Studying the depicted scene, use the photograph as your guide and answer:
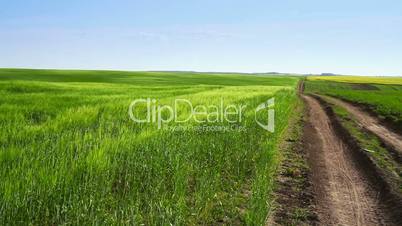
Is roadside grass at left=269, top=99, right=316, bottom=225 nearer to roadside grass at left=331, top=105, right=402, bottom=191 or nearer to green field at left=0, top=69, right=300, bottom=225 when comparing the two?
green field at left=0, top=69, right=300, bottom=225

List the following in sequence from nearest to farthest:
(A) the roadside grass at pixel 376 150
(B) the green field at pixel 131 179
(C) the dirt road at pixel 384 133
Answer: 1. (B) the green field at pixel 131 179
2. (A) the roadside grass at pixel 376 150
3. (C) the dirt road at pixel 384 133

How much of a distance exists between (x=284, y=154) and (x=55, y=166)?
6822 millimetres

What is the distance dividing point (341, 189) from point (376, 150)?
458 centimetres

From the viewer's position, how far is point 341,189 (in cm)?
711

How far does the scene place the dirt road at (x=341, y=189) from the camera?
5812mm

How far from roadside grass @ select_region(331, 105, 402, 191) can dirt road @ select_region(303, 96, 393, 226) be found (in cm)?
59

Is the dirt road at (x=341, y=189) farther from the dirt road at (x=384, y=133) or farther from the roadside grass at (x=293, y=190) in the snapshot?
the dirt road at (x=384, y=133)

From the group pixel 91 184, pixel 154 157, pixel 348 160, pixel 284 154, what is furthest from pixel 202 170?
pixel 348 160

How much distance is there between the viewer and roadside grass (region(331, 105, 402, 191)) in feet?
27.1

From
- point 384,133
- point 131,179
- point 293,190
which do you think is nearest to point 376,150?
point 384,133

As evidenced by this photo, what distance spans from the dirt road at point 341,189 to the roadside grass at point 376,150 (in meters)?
0.59

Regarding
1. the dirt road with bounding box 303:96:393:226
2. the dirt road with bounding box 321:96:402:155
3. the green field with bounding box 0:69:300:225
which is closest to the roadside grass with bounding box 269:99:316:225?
the dirt road with bounding box 303:96:393:226

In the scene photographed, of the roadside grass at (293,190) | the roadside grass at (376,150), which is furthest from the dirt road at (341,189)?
the roadside grass at (376,150)

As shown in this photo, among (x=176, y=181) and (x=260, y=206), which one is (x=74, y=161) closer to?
(x=176, y=181)
